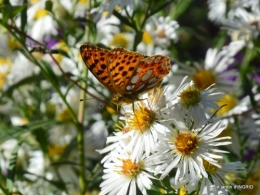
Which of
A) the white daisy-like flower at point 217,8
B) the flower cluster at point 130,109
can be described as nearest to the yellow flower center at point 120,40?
the flower cluster at point 130,109

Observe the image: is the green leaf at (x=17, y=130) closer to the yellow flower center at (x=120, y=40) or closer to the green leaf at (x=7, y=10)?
the green leaf at (x=7, y=10)

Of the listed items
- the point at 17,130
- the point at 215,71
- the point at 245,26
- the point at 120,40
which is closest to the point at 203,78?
the point at 215,71

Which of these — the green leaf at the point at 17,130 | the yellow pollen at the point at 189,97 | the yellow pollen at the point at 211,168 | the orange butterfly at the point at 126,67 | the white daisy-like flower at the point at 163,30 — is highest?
the white daisy-like flower at the point at 163,30

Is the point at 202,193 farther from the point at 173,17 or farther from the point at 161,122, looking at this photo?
the point at 173,17

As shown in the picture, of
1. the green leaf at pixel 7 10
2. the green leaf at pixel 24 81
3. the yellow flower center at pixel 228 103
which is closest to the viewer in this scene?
the green leaf at pixel 7 10

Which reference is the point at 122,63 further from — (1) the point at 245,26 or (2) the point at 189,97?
(1) the point at 245,26

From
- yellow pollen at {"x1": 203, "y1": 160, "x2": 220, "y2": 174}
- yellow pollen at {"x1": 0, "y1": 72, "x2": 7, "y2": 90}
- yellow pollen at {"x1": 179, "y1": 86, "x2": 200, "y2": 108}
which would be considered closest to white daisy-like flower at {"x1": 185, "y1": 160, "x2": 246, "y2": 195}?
yellow pollen at {"x1": 203, "y1": 160, "x2": 220, "y2": 174}
